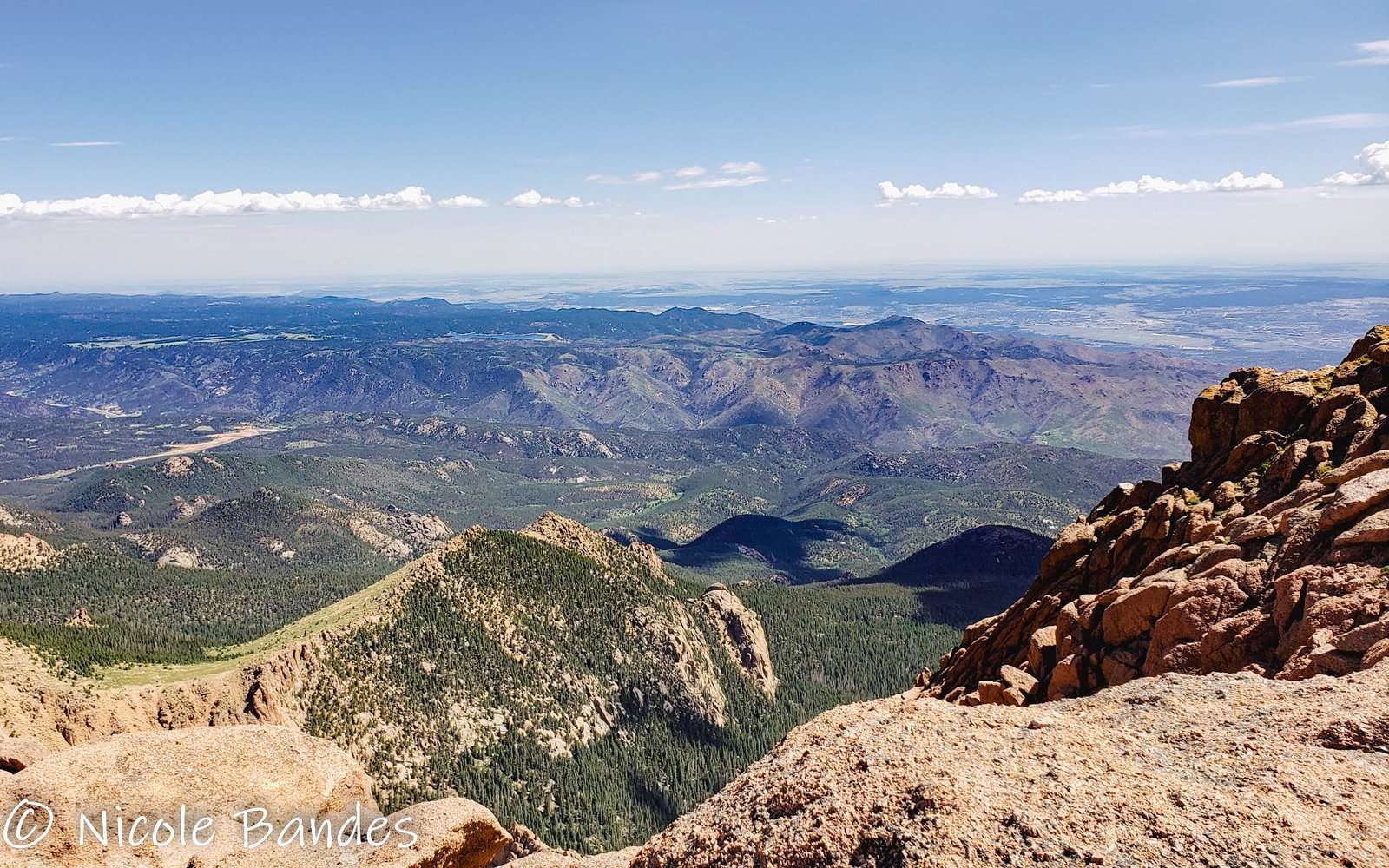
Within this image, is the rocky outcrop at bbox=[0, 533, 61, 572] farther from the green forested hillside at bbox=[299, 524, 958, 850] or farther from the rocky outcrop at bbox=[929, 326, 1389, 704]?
the rocky outcrop at bbox=[929, 326, 1389, 704]

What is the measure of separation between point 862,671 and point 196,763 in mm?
185621

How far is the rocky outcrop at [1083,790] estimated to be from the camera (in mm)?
17500

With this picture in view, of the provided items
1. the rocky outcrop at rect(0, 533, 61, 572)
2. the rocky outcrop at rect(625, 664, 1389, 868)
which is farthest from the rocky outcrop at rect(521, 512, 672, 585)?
the rocky outcrop at rect(625, 664, 1389, 868)

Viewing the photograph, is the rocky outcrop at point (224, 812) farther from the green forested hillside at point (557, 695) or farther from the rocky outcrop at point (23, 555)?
the rocky outcrop at point (23, 555)

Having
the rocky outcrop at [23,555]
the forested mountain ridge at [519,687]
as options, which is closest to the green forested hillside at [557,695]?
Answer: the forested mountain ridge at [519,687]

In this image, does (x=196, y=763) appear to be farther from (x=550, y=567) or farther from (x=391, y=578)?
(x=550, y=567)

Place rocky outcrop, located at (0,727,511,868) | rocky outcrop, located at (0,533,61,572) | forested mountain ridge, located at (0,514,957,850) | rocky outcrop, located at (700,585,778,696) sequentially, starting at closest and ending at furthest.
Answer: rocky outcrop, located at (0,727,511,868) < forested mountain ridge, located at (0,514,957,850) < rocky outcrop, located at (0,533,61,572) < rocky outcrop, located at (700,585,778,696)

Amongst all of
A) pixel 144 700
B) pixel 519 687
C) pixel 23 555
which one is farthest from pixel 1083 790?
pixel 23 555

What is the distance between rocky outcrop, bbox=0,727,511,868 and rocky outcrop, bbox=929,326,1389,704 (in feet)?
84.4

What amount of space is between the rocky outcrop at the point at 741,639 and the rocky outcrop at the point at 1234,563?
144 metres

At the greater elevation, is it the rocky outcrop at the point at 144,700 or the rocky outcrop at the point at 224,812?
the rocky outcrop at the point at 224,812

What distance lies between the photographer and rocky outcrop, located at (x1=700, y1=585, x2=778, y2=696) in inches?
7485

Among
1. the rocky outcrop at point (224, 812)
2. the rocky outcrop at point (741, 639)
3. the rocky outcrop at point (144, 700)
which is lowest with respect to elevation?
the rocky outcrop at point (741, 639)

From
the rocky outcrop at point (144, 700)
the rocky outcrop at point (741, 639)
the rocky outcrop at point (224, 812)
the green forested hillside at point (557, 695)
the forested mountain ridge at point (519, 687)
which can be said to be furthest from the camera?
the rocky outcrop at point (741, 639)
